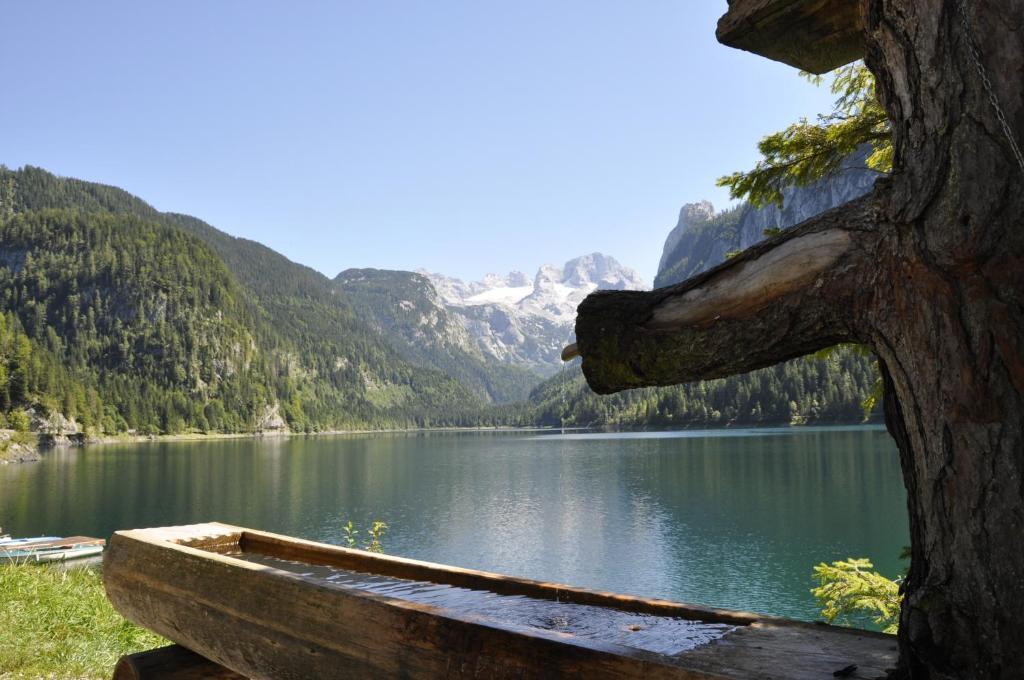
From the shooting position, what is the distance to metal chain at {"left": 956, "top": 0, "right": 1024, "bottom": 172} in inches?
67.6

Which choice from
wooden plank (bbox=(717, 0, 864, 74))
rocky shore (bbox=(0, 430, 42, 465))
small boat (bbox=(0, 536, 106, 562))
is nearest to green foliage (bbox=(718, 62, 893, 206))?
wooden plank (bbox=(717, 0, 864, 74))

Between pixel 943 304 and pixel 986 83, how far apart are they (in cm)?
58

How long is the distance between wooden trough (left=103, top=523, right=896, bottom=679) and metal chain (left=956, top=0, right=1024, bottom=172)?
1417 mm

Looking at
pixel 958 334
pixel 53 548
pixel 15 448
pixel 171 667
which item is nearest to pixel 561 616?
pixel 958 334

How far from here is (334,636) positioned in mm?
2588

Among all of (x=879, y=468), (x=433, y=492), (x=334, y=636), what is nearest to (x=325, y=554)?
(x=334, y=636)

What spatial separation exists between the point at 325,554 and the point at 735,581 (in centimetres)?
2208

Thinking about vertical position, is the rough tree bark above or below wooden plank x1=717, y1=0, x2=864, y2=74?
below

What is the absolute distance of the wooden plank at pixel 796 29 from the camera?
2594 mm

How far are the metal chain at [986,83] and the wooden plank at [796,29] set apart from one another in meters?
0.72

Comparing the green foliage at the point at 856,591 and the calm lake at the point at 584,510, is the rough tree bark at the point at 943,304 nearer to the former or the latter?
the green foliage at the point at 856,591

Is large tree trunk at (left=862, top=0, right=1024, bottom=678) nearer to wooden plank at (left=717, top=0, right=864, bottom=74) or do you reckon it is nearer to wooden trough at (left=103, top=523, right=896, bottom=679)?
wooden trough at (left=103, top=523, right=896, bottom=679)

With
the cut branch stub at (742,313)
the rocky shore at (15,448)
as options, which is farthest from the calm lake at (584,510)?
the cut branch stub at (742,313)

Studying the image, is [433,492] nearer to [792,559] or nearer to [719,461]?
[719,461]
